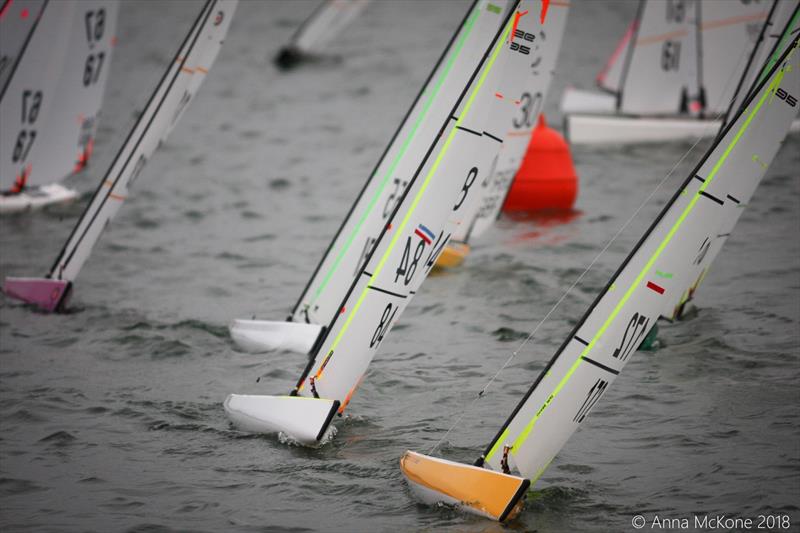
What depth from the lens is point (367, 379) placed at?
980 centimetres

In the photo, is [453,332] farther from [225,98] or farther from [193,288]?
[225,98]

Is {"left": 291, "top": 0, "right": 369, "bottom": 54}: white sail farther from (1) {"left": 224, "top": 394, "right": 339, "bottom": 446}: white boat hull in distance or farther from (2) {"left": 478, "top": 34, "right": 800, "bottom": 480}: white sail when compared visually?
(2) {"left": 478, "top": 34, "right": 800, "bottom": 480}: white sail

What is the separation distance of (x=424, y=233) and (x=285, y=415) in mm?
1632

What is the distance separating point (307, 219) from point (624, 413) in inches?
309

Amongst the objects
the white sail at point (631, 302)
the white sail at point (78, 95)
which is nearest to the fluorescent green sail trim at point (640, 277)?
the white sail at point (631, 302)

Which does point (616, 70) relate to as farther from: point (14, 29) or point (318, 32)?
point (14, 29)

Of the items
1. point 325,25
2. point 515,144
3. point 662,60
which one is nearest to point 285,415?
point 515,144

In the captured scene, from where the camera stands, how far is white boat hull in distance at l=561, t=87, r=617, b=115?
19984mm

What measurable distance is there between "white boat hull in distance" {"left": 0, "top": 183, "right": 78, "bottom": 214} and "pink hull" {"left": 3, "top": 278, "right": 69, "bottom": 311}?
369 cm

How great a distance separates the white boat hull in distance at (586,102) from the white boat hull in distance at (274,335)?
10.4m

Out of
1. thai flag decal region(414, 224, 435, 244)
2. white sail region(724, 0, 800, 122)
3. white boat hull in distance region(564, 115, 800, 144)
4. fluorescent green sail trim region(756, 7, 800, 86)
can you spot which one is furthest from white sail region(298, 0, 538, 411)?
white boat hull in distance region(564, 115, 800, 144)

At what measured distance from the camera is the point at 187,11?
32.7m

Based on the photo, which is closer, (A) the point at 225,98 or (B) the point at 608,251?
(B) the point at 608,251

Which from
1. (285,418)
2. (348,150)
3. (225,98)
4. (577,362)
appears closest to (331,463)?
(285,418)
